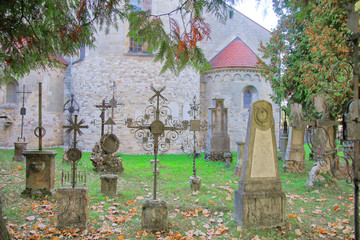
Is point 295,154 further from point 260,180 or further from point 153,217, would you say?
point 153,217

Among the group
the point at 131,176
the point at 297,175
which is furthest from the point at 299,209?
the point at 131,176

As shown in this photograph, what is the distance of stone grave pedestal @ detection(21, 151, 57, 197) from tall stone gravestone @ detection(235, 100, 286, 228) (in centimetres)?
387

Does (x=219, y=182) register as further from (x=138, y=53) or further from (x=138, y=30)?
(x=138, y=53)

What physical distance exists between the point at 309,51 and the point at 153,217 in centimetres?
762

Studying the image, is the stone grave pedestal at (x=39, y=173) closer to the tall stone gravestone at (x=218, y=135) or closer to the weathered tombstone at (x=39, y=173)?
the weathered tombstone at (x=39, y=173)

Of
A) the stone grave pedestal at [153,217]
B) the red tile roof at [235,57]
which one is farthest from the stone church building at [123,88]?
the stone grave pedestal at [153,217]

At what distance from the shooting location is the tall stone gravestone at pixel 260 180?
3736 millimetres

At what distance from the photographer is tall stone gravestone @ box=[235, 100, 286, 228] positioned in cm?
374

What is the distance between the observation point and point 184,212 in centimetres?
452

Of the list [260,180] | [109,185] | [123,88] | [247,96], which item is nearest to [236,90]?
[247,96]

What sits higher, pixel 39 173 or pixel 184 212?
pixel 39 173

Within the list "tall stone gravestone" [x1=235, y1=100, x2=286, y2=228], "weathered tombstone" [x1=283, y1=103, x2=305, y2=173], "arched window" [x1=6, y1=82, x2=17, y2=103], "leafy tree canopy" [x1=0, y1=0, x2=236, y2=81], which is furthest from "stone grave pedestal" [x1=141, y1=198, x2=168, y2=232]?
"arched window" [x1=6, y1=82, x2=17, y2=103]

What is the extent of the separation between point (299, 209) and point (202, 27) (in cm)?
373

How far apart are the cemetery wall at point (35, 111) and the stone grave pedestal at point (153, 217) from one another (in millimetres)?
12767
